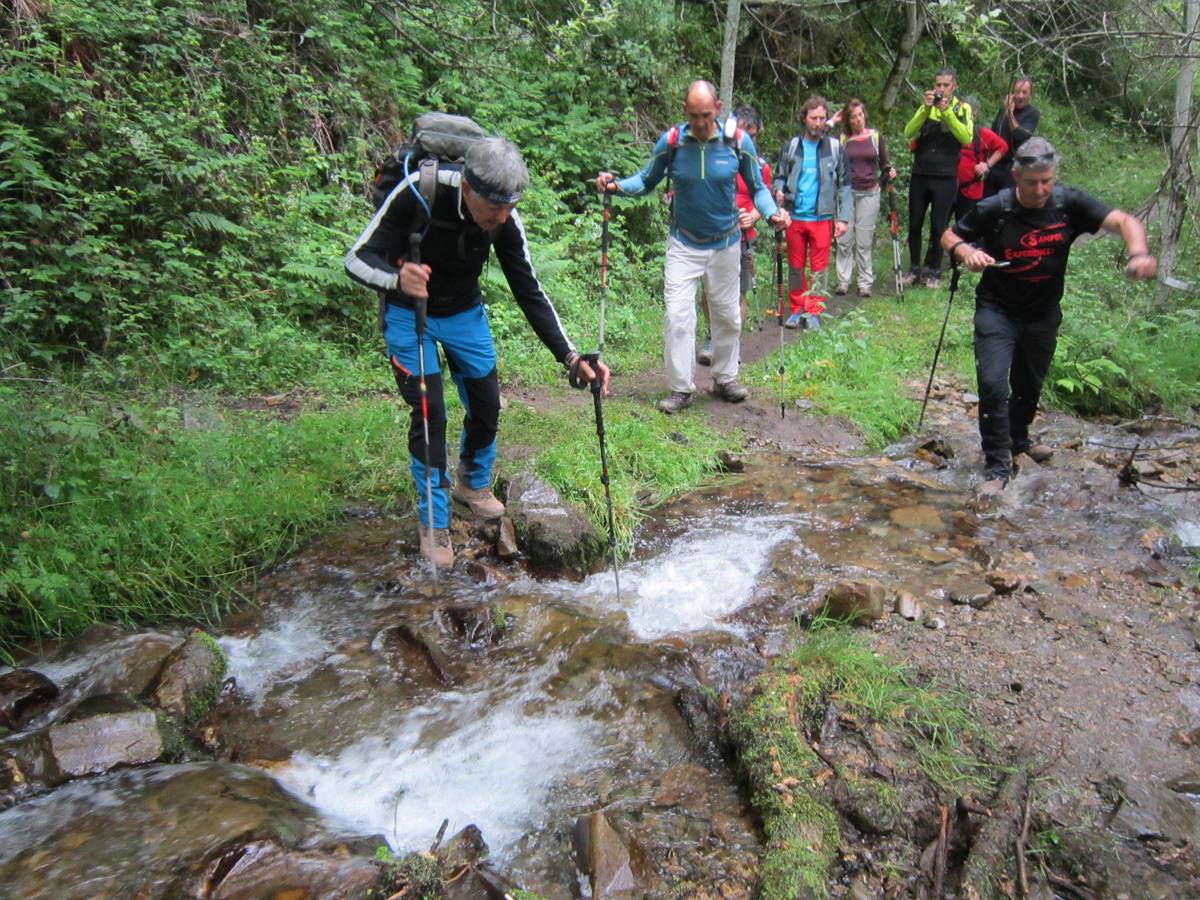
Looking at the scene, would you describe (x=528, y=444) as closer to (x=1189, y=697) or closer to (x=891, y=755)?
(x=891, y=755)

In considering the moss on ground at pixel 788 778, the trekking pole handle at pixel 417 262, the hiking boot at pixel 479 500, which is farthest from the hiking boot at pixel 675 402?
the moss on ground at pixel 788 778

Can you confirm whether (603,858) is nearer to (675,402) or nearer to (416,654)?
(416,654)

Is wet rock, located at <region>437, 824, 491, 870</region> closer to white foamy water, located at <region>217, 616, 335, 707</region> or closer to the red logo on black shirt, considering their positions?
white foamy water, located at <region>217, 616, 335, 707</region>

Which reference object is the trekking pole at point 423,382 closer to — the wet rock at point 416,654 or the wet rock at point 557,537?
the wet rock at point 416,654

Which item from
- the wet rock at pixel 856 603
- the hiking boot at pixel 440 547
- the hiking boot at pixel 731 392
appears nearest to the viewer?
the wet rock at pixel 856 603

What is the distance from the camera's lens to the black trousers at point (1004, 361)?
6.38 metres

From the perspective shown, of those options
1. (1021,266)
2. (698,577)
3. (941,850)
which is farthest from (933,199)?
(941,850)

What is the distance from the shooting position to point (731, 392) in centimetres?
834

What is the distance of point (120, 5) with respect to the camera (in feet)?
30.0

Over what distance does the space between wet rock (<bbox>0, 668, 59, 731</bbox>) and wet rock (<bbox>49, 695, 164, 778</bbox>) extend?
36 centimetres

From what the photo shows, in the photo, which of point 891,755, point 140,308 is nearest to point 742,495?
point 891,755

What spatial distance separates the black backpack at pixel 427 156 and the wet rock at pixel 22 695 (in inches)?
127


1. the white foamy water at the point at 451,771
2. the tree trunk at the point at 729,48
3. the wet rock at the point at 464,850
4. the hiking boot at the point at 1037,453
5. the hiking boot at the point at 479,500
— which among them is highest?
the tree trunk at the point at 729,48

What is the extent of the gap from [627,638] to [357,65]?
393 inches
